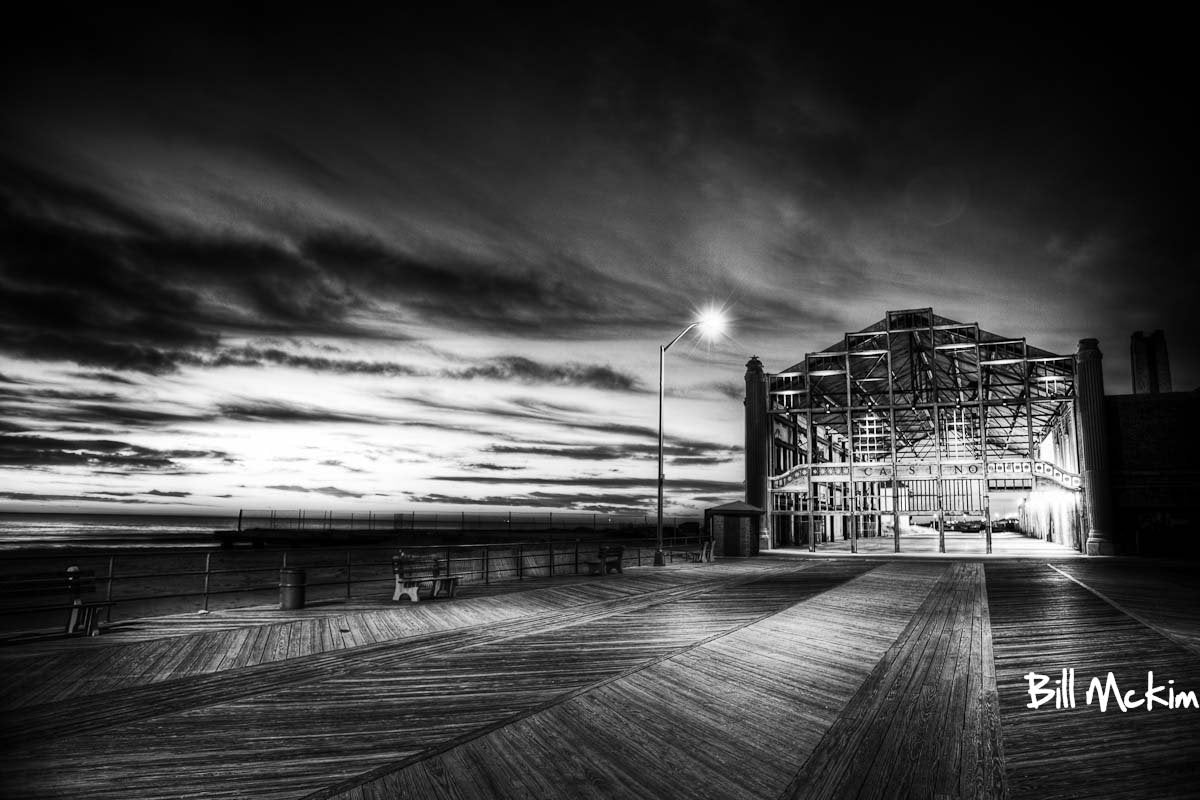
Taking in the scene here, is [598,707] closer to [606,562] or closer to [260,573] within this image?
[606,562]

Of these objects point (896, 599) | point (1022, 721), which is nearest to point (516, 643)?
point (1022, 721)

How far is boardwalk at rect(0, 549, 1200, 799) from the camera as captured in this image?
15.9 feet

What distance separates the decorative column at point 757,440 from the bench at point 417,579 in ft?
81.6

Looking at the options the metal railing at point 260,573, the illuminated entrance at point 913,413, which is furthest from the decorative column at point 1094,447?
the metal railing at point 260,573

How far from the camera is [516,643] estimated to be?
32.3 feet

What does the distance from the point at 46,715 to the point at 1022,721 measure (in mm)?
9124

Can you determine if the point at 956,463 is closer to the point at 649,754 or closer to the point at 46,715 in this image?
the point at 649,754

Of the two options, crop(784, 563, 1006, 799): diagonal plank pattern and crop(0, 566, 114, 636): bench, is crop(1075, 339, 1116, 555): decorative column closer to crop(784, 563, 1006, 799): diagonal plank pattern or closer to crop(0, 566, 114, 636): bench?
crop(784, 563, 1006, 799): diagonal plank pattern

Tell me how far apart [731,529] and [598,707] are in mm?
23847

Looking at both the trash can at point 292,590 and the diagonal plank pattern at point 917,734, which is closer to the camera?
the diagonal plank pattern at point 917,734

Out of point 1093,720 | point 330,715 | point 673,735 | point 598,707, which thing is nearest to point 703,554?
point 1093,720

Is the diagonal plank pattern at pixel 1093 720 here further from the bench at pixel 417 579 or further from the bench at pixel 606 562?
the bench at pixel 606 562

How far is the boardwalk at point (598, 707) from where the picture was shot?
15.9 feet
